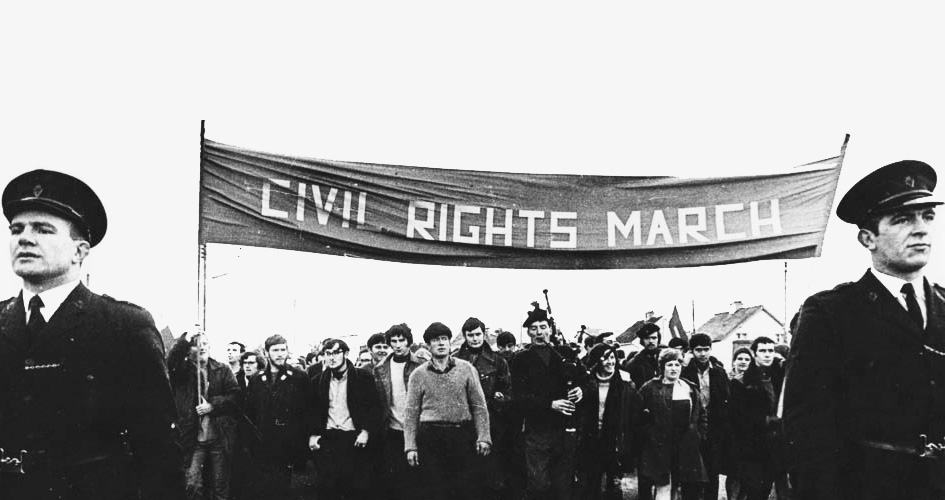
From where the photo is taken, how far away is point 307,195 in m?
7.68

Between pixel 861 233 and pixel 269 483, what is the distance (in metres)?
7.71

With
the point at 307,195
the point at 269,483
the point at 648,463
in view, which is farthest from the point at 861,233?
the point at 269,483

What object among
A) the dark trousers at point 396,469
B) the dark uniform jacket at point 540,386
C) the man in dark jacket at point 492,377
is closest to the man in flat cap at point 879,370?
the dark uniform jacket at point 540,386

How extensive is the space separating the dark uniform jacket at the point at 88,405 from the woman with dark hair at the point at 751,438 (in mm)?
6972

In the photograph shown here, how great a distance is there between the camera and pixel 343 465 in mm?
9398

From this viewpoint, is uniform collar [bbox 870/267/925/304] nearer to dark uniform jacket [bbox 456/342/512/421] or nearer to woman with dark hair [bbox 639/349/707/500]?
woman with dark hair [bbox 639/349/707/500]

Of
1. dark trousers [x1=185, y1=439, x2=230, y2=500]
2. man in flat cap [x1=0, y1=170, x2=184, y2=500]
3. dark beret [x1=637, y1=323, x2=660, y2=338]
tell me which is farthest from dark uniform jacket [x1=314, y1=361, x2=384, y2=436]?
man in flat cap [x1=0, y1=170, x2=184, y2=500]

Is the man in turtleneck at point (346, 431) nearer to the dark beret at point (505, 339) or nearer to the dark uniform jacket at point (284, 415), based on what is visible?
the dark uniform jacket at point (284, 415)

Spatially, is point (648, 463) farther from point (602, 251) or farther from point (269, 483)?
point (269, 483)

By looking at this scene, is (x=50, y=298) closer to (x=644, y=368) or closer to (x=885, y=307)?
(x=885, y=307)

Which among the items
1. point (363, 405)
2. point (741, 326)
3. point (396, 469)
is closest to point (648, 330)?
point (396, 469)

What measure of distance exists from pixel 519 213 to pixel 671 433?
273cm

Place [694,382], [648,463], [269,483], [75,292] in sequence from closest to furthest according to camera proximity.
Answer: [75,292]
[648,463]
[694,382]
[269,483]

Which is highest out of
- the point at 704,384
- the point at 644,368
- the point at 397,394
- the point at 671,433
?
the point at 644,368
